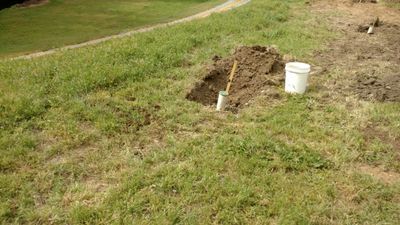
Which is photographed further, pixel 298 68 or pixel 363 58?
pixel 363 58

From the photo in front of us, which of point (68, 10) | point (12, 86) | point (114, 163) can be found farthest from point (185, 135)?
point (68, 10)

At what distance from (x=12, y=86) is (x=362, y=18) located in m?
9.20

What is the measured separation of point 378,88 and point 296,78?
1448 mm

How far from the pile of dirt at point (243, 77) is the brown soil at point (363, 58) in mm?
795

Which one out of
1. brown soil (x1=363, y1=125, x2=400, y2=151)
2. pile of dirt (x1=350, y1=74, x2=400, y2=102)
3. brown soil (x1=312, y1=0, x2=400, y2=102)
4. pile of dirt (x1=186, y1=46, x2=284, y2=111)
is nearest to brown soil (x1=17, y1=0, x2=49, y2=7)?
brown soil (x1=312, y1=0, x2=400, y2=102)

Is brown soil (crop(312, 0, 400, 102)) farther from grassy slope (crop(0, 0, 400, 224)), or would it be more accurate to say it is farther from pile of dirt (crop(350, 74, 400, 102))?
grassy slope (crop(0, 0, 400, 224))

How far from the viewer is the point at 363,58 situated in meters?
7.41

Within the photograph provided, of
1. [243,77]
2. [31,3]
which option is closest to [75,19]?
[31,3]

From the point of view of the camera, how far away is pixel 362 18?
10.9m

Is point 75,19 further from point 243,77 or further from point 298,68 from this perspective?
point 298,68

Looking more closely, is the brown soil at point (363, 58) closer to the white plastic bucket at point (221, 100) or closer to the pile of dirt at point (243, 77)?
the pile of dirt at point (243, 77)

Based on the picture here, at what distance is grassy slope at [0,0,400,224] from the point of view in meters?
3.32

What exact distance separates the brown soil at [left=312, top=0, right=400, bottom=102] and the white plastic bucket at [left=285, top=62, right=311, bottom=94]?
526 millimetres

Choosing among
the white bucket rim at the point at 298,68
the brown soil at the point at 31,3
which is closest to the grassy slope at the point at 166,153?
the white bucket rim at the point at 298,68
